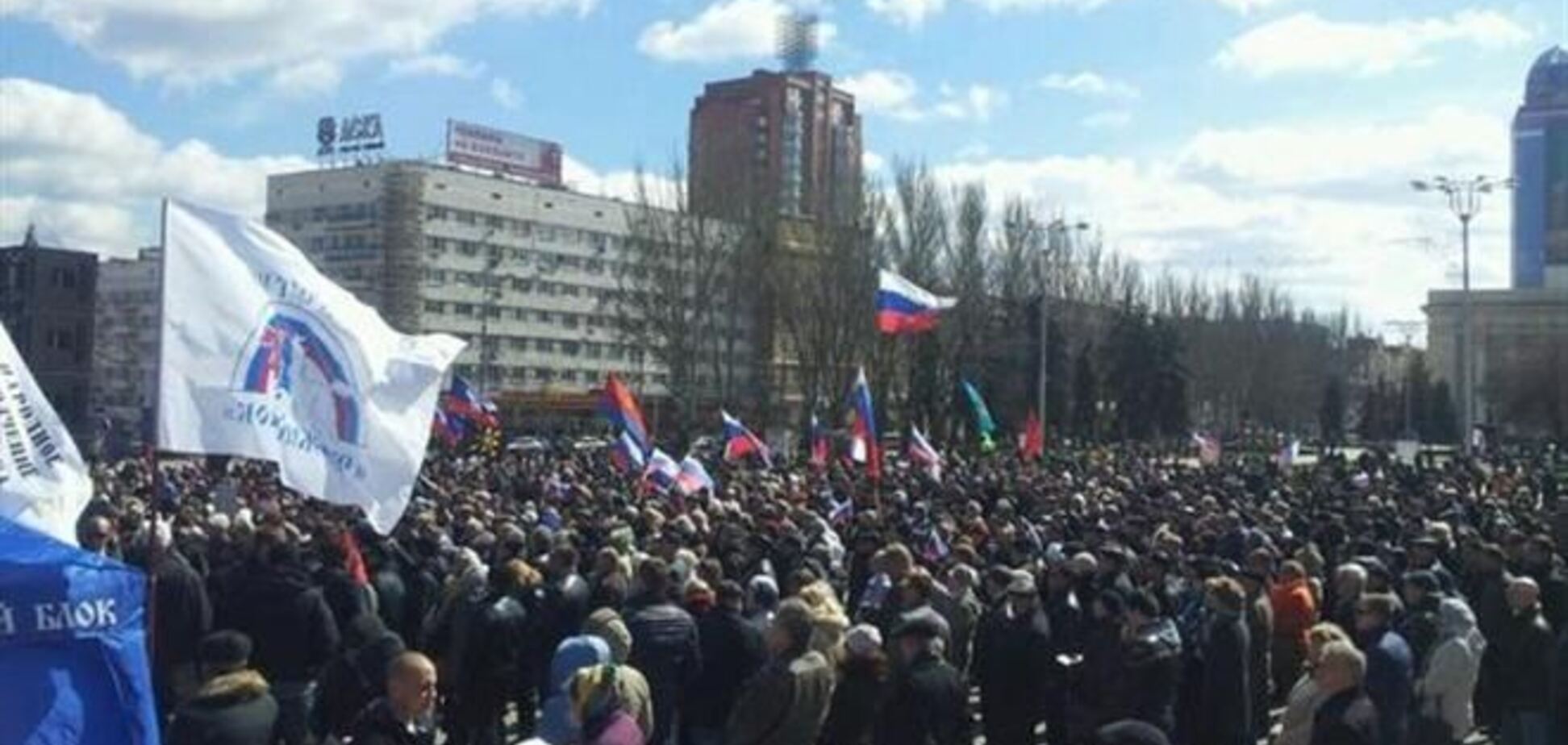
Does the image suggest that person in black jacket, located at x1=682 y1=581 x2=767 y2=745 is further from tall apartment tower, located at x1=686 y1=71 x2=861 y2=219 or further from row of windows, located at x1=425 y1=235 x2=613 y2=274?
row of windows, located at x1=425 y1=235 x2=613 y2=274

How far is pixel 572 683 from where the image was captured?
6484 mm

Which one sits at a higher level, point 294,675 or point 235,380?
point 235,380

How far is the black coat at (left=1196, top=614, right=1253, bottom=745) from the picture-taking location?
9719 millimetres

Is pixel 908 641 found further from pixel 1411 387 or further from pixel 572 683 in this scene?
pixel 1411 387

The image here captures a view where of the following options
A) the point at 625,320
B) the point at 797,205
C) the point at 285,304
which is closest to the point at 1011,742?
the point at 285,304

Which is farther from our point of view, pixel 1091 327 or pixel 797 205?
pixel 1091 327

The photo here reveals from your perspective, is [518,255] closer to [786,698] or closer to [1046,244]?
[1046,244]

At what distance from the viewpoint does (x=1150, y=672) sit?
9.23 metres

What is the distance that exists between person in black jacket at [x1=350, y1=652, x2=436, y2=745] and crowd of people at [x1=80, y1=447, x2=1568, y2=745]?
0.04 feet

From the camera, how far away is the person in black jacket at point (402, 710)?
6387 mm

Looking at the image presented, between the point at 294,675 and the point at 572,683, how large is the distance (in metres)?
3.71

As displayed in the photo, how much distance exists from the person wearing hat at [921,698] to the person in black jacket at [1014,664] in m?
1.59

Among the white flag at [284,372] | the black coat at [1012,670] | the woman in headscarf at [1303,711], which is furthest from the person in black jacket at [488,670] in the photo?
the woman in headscarf at [1303,711]

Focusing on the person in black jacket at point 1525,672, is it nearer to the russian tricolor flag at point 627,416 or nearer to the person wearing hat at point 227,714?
the person wearing hat at point 227,714
